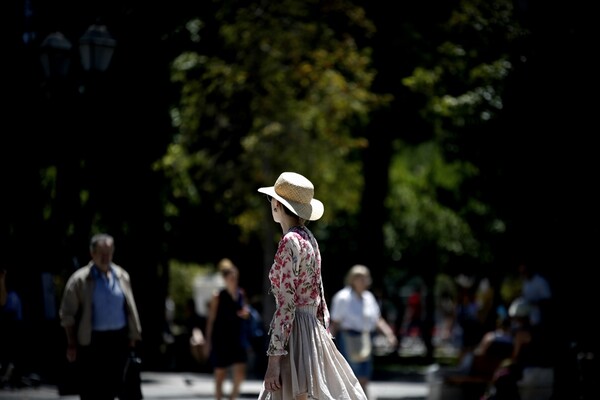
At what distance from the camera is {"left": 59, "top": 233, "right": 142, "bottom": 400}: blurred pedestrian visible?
434 inches

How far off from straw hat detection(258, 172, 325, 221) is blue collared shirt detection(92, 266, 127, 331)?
140 inches

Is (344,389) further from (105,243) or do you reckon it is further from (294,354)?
(105,243)

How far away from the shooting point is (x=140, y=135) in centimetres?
1911

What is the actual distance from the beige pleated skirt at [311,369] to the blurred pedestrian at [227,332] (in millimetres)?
7411

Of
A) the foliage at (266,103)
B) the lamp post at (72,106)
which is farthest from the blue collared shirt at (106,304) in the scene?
the foliage at (266,103)

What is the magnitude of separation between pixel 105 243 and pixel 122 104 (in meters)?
7.55

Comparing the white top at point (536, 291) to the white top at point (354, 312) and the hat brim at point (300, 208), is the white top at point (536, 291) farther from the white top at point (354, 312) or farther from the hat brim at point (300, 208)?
the hat brim at point (300, 208)

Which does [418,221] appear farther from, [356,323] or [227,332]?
[227,332]

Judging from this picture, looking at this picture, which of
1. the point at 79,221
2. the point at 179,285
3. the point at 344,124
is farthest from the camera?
the point at 179,285

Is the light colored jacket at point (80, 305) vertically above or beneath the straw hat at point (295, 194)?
beneath

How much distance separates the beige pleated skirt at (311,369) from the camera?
7750mm

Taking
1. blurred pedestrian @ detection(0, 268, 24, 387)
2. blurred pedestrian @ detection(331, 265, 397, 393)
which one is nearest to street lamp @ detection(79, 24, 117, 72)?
blurred pedestrian @ detection(0, 268, 24, 387)

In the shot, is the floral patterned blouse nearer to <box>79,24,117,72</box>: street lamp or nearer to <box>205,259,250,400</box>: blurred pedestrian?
<box>205,259,250,400</box>: blurred pedestrian

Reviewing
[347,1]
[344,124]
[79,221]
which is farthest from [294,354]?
[344,124]
